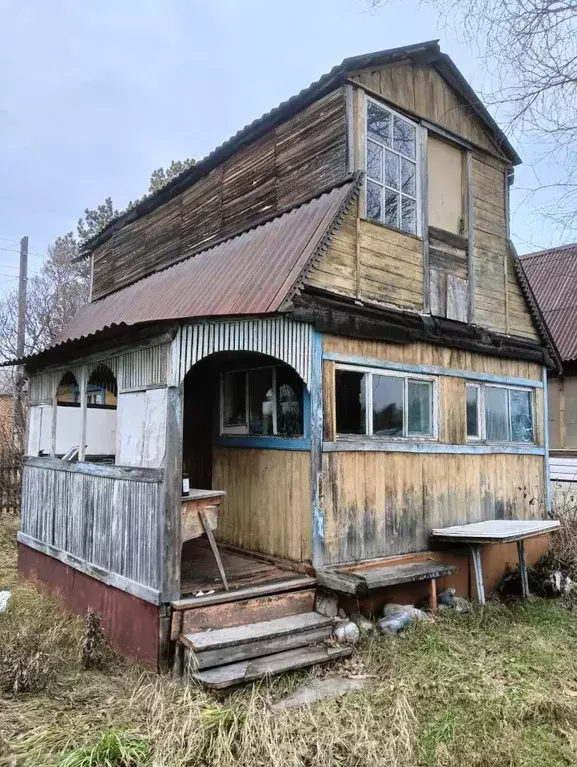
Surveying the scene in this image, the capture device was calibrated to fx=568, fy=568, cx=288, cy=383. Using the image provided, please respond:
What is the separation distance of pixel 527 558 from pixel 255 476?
471 centimetres

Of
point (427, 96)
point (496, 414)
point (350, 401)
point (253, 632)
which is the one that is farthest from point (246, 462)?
point (427, 96)

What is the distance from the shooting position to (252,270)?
262 inches

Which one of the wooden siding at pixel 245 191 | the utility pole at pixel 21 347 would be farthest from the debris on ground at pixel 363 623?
the utility pole at pixel 21 347

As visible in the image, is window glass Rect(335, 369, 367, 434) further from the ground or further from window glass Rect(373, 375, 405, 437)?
the ground

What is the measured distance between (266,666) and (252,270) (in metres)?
4.16

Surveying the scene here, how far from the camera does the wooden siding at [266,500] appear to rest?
618 centimetres

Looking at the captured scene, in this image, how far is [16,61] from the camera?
1652 centimetres

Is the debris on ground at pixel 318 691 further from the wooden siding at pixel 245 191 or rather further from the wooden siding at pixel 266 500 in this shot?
the wooden siding at pixel 245 191

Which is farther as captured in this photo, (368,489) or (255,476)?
(255,476)

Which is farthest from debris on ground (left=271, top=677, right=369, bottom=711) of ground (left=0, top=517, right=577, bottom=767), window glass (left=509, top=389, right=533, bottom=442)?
window glass (left=509, top=389, right=533, bottom=442)

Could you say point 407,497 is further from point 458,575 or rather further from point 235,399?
point 235,399

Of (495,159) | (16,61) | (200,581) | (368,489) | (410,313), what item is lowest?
(200,581)

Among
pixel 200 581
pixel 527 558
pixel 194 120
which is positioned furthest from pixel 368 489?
pixel 194 120

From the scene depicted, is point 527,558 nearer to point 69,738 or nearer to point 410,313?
point 410,313
